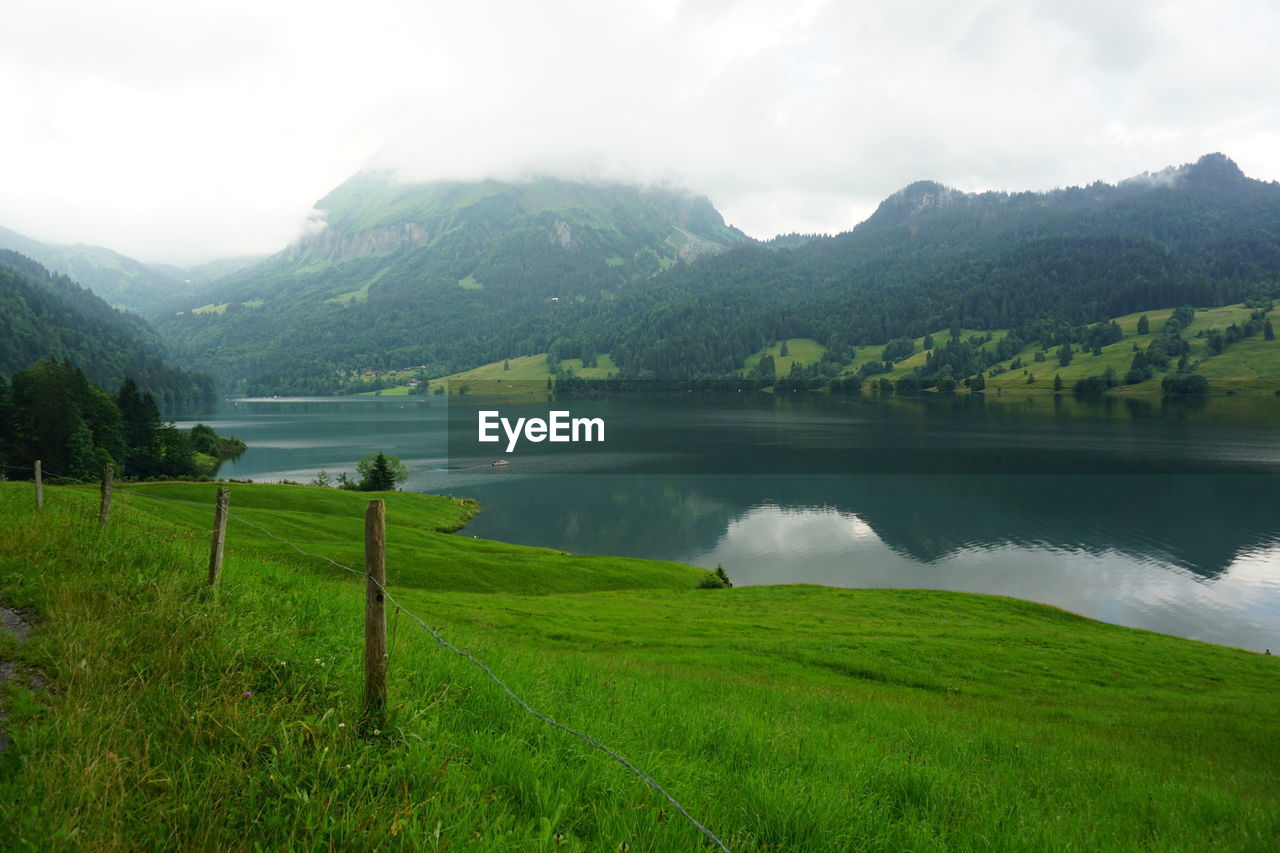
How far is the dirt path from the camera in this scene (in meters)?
5.95

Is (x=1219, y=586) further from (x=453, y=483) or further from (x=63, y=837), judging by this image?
(x=453, y=483)

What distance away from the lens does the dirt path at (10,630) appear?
5.95 metres

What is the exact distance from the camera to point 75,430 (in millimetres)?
77875

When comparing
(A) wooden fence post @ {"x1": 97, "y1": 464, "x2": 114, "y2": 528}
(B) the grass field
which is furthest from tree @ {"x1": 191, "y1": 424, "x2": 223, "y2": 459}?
(A) wooden fence post @ {"x1": 97, "y1": 464, "x2": 114, "y2": 528}

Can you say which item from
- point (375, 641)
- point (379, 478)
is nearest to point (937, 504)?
point (379, 478)

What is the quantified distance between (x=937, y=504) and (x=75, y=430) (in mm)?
116390

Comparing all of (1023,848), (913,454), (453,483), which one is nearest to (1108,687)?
(1023,848)

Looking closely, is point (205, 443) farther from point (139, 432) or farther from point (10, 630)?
point (10, 630)

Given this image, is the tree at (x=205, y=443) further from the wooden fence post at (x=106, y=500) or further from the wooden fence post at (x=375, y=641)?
the wooden fence post at (x=375, y=641)

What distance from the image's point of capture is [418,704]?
6.95m

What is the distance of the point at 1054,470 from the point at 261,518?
115 meters

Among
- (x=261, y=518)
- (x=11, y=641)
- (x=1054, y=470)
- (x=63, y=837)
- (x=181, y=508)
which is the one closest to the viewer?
(x=63, y=837)

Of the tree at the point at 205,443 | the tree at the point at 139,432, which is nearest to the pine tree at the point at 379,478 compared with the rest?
the tree at the point at 139,432

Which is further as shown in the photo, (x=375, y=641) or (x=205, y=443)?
(x=205, y=443)
